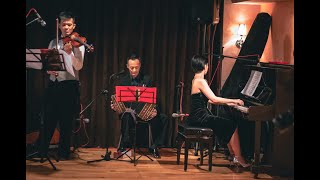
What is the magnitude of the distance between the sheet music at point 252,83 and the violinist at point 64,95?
2.04 meters

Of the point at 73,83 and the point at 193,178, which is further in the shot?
the point at 73,83

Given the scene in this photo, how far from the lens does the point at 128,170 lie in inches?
251

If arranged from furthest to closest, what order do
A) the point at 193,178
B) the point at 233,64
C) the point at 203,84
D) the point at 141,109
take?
the point at 233,64
the point at 141,109
the point at 203,84
the point at 193,178

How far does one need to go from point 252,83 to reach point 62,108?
7.75 ft

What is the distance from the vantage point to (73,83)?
271 inches

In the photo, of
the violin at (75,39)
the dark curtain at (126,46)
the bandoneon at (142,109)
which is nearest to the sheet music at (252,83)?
the bandoneon at (142,109)

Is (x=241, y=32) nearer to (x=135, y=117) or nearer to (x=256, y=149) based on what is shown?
(x=135, y=117)

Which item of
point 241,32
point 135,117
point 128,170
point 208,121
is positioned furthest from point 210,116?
point 241,32

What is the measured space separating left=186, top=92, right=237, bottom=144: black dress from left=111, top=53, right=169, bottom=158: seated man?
69 centimetres

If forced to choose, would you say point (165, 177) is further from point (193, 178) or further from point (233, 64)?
point (233, 64)

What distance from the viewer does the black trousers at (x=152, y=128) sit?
697 centimetres

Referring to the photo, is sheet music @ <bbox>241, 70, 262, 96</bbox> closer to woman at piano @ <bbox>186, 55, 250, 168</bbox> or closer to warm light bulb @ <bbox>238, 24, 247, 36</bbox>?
woman at piano @ <bbox>186, 55, 250, 168</bbox>
